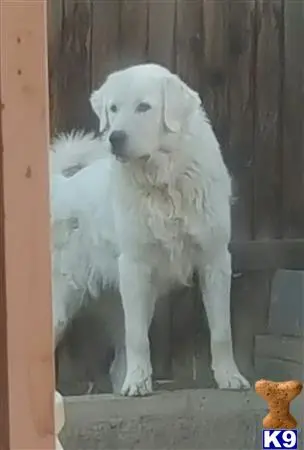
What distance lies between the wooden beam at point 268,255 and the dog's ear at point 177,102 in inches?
9.3

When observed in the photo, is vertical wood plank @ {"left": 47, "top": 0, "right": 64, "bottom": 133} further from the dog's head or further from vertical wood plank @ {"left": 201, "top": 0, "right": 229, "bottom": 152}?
vertical wood plank @ {"left": 201, "top": 0, "right": 229, "bottom": 152}

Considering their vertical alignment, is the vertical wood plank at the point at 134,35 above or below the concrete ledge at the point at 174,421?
above

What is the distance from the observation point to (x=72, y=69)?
1.20m

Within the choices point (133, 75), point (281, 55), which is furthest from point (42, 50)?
point (281, 55)

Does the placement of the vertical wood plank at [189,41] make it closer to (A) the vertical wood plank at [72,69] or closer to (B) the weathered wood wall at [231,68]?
(B) the weathered wood wall at [231,68]

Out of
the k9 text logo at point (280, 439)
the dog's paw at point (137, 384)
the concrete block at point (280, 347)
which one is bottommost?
the k9 text logo at point (280, 439)

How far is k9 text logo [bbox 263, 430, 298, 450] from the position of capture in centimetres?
117

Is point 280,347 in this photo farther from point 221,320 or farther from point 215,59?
point 215,59

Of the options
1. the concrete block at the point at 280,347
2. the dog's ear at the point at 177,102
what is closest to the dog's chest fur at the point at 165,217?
the dog's ear at the point at 177,102

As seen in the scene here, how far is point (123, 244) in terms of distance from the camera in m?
1.25

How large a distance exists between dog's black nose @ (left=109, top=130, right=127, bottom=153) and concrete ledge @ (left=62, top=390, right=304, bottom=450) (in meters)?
0.44

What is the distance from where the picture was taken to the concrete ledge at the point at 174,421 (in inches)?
48.7

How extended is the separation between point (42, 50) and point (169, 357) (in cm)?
76

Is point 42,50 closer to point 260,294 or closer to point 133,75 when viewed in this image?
point 133,75
